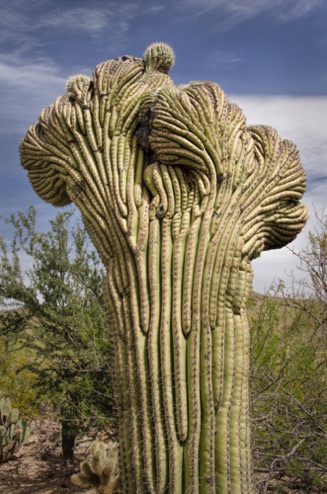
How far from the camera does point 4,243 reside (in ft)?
35.3

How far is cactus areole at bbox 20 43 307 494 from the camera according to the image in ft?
8.43

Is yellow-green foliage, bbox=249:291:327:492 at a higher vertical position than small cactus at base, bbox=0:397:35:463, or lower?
higher

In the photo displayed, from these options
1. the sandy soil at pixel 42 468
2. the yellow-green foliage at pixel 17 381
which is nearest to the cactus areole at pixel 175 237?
the sandy soil at pixel 42 468

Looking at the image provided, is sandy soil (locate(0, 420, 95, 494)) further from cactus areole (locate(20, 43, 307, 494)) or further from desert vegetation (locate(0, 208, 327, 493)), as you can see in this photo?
cactus areole (locate(20, 43, 307, 494))

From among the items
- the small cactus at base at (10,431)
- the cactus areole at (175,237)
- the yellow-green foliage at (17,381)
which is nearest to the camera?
the cactus areole at (175,237)

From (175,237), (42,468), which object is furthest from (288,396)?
(42,468)

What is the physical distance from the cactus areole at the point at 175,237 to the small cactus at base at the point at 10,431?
8.15 meters

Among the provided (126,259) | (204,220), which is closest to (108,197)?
(126,259)

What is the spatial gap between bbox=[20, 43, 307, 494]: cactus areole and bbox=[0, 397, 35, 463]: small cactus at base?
815 cm

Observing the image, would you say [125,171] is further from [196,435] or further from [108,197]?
[196,435]

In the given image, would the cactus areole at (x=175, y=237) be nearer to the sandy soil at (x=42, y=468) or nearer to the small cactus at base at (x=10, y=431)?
the sandy soil at (x=42, y=468)

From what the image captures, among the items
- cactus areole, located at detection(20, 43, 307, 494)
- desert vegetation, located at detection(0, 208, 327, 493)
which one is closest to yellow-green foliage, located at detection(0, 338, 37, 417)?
desert vegetation, located at detection(0, 208, 327, 493)

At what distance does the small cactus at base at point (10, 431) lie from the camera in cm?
1015

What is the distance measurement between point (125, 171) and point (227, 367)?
1218 mm
